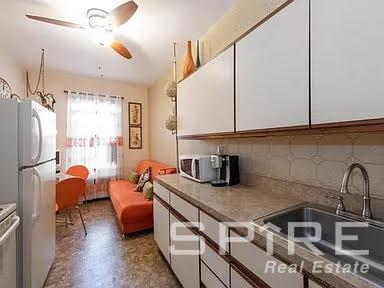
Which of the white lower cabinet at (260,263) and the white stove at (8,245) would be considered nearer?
the white lower cabinet at (260,263)

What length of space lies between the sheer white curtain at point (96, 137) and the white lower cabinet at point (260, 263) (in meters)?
3.87

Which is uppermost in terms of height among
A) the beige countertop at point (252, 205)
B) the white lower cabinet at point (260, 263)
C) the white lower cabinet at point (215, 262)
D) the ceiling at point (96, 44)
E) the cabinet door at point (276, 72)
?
the ceiling at point (96, 44)

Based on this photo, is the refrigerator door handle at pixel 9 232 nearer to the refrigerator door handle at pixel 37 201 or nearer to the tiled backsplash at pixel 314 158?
the refrigerator door handle at pixel 37 201

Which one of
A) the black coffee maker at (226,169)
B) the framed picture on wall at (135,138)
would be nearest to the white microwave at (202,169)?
the black coffee maker at (226,169)

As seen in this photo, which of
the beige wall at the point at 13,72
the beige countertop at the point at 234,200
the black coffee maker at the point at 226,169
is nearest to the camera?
the beige countertop at the point at 234,200

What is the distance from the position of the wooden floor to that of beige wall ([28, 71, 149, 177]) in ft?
6.04

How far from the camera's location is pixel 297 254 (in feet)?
2.50

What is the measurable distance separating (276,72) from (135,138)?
406 centimetres

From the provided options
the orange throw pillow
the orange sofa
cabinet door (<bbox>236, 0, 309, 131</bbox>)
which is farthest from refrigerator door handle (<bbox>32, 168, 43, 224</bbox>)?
the orange throw pillow

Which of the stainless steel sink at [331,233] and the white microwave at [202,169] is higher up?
the white microwave at [202,169]

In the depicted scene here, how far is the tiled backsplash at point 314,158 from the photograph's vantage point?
1.07 metres

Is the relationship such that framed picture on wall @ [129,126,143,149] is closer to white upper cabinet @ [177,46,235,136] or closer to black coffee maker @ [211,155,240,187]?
white upper cabinet @ [177,46,235,136]

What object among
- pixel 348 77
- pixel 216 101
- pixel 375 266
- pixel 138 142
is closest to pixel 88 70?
pixel 138 142

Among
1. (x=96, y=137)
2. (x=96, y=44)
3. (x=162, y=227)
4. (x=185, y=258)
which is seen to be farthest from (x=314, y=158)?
(x=96, y=137)
